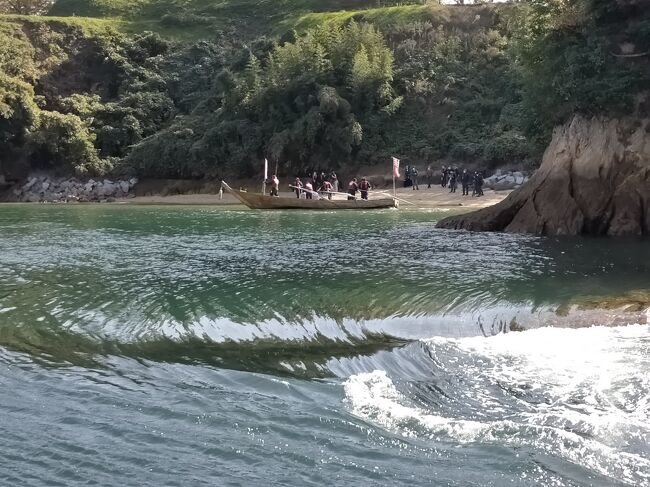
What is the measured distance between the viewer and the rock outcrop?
54.7 metres

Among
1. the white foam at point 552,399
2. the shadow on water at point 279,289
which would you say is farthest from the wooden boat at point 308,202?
the white foam at point 552,399

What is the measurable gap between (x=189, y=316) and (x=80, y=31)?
6342 centimetres

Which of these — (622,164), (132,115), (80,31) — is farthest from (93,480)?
(80,31)

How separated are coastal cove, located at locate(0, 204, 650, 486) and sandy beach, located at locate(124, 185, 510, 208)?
21.8 meters

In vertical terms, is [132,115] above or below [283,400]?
above

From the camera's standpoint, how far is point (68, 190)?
5566 centimetres

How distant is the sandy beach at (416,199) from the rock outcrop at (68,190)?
197 centimetres

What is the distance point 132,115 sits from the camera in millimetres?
59875

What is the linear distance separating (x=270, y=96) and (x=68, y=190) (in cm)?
1757

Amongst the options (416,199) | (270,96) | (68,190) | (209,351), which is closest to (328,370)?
(209,351)

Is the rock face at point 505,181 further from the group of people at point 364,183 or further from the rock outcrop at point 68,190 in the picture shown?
the rock outcrop at point 68,190

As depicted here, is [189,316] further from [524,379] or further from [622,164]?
[622,164]

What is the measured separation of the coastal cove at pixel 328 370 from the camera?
267 inches

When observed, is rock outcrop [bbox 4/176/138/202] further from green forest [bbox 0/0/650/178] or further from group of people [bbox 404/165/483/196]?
group of people [bbox 404/165/483/196]
